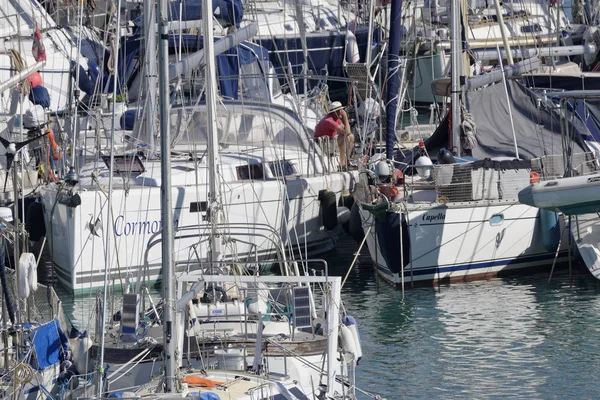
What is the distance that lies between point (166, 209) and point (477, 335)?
28.0ft

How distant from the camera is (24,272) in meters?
14.8

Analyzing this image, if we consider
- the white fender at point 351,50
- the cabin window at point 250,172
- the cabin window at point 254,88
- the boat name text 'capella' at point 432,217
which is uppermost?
the white fender at point 351,50

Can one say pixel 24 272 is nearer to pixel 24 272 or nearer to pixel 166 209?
pixel 24 272

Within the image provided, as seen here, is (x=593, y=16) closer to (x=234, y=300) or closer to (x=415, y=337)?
(x=415, y=337)

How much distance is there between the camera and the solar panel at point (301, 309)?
1445 cm

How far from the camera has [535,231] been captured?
2325 cm

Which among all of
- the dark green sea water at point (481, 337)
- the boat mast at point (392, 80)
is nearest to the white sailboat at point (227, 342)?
the dark green sea water at point (481, 337)

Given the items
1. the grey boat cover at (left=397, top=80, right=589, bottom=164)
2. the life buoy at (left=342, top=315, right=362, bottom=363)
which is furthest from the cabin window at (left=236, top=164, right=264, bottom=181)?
the life buoy at (left=342, top=315, right=362, bottom=363)

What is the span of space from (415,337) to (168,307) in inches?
314

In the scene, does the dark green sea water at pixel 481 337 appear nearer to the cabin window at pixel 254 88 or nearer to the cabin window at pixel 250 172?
the cabin window at pixel 250 172

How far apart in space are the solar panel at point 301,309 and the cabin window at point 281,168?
958 centimetres

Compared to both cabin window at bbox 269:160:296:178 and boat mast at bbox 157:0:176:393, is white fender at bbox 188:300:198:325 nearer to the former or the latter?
boat mast at bbox 157:0:176:393

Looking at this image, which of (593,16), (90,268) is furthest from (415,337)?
(593,16)

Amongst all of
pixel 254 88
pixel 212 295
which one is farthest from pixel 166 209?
pixel 254 88
